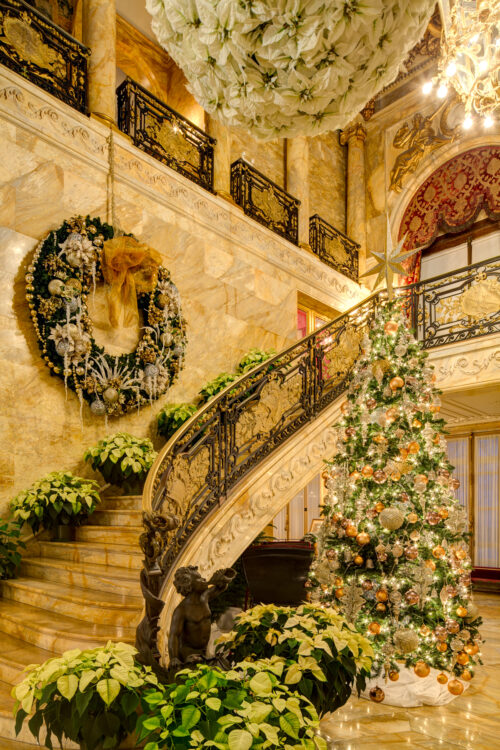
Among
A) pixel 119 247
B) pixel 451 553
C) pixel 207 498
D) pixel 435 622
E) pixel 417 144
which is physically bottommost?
pixel 435 622

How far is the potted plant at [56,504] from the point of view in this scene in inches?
181

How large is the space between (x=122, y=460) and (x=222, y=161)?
4.88 metres

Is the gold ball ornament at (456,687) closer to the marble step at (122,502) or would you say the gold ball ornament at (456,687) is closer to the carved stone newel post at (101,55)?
the marble step at (122,502)

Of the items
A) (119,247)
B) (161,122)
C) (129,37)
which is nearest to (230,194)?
(161,122)

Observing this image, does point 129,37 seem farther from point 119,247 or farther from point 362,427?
point 362,427

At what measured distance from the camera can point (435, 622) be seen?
11.5 feet

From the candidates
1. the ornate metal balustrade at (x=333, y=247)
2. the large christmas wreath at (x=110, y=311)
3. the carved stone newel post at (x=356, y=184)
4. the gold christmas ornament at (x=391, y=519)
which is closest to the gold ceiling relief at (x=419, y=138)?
the carved stone newel post at (x=356, y=184)

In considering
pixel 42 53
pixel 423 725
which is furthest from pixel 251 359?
pixel 423 725

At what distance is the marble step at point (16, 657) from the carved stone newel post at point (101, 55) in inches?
220

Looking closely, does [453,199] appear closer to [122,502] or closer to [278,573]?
[278,573]

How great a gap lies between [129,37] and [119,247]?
227 inches

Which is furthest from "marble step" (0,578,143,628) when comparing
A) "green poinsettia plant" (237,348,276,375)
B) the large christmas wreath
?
"green poinsettia plant" (237,348,276,375)

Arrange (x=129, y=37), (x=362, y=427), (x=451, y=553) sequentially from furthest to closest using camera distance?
(x=129, y=37) < (x=362, y=427) < (x=451, y=553)

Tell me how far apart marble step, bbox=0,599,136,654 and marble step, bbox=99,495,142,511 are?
1454 mm
